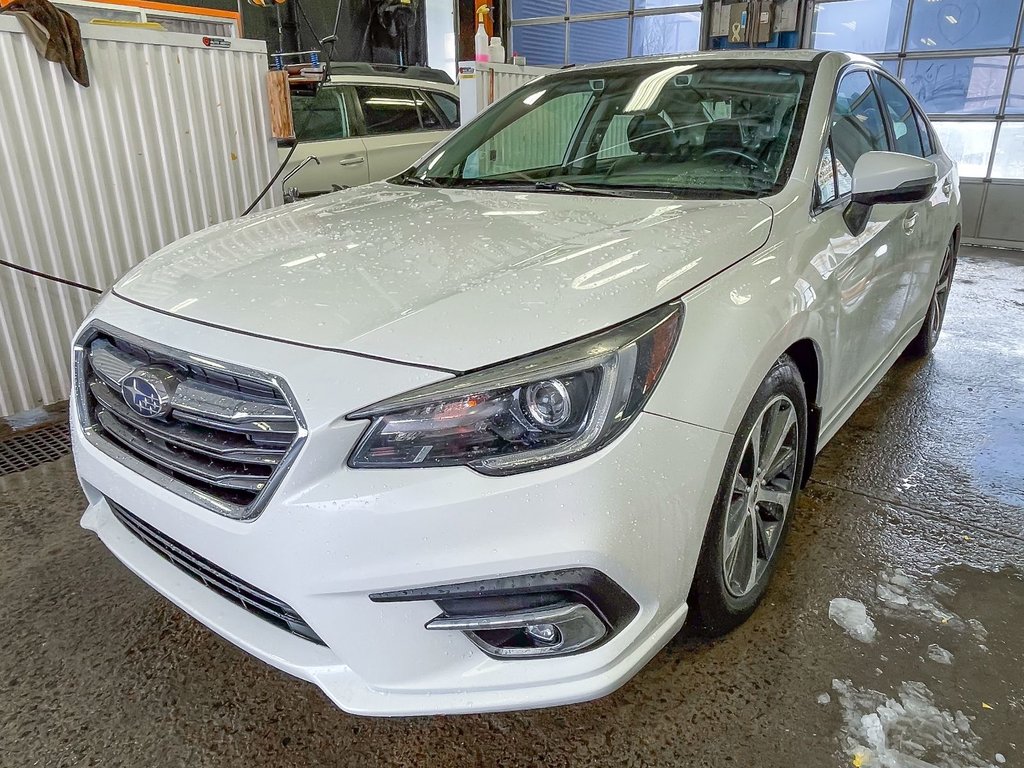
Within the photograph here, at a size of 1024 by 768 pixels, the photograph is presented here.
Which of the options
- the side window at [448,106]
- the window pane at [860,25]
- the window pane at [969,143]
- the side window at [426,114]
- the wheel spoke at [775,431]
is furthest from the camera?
the window pane at [860,25]

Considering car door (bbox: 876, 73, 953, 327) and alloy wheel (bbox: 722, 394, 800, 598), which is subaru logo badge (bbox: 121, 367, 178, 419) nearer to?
alloy wheel (bbox: 722, 394, 800, 598)

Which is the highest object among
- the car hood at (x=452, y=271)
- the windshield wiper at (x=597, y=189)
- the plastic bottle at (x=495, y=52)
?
the plastic bottle at (x=495, y=52)

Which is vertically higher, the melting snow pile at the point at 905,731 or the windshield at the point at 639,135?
the windshield at the point at 639,135

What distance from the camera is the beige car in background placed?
541 cm

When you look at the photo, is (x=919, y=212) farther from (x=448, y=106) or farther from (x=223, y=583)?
(x=448, y=106)

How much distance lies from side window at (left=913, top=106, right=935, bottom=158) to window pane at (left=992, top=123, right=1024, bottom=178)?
193 inches

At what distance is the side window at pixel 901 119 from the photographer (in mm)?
2760

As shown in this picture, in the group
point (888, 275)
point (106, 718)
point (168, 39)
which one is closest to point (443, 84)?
point (168, 39)

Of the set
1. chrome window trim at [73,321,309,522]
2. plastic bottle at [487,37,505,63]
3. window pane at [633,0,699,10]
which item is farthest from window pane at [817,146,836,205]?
window pane at [633,0,699,10]

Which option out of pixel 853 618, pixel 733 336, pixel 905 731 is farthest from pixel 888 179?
pixel 905 731

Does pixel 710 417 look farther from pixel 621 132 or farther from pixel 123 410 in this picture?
pixel 621 132

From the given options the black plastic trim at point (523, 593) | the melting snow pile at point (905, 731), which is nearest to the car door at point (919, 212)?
the melting snow pile at point (905, 731)

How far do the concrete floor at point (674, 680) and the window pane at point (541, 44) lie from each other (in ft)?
28.2

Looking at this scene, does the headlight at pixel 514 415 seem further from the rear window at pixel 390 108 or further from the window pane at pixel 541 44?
the window pane at pixel 541 44
